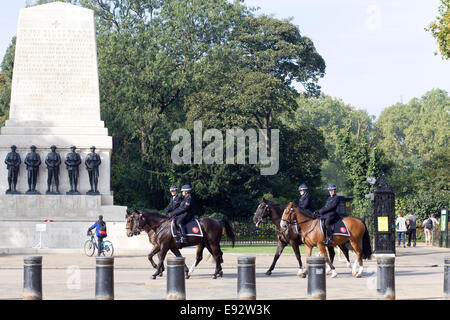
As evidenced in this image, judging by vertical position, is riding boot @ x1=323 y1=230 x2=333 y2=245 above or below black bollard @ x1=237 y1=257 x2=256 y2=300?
above

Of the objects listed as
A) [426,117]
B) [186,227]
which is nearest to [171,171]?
[186,227]

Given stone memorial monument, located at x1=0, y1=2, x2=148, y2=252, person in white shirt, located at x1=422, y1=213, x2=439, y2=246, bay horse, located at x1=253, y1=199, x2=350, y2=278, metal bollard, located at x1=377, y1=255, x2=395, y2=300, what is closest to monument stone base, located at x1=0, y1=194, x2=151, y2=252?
stone memorial monument, located at x1=0, y1=2, x2=148, y2=252

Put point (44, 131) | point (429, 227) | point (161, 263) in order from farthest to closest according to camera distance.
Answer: point (429, 227) → point (44, 131) → point (161, 263)

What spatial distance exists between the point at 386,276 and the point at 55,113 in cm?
2459

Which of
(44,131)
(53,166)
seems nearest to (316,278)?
(53,166)

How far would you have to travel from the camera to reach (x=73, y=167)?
34.2 metres

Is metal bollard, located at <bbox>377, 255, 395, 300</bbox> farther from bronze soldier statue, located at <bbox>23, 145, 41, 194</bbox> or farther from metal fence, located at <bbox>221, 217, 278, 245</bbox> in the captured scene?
metal fence, located at <bbox>221, 217, 278, 245</bbox>

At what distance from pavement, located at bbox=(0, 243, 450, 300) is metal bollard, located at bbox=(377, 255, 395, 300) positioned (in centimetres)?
40

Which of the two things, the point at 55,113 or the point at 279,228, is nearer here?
the point at 279,228

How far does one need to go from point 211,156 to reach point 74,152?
1358 cm

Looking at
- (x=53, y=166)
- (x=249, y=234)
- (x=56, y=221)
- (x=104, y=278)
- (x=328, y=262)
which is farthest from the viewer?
(x=249, y=234)

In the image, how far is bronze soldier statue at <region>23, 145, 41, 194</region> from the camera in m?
33.9

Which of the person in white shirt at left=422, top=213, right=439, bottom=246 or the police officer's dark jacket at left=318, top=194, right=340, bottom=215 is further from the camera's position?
the person in white shirt at left=422, top=213, right=439, bottom=246

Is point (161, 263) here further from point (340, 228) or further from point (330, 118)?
point (330, 118)
